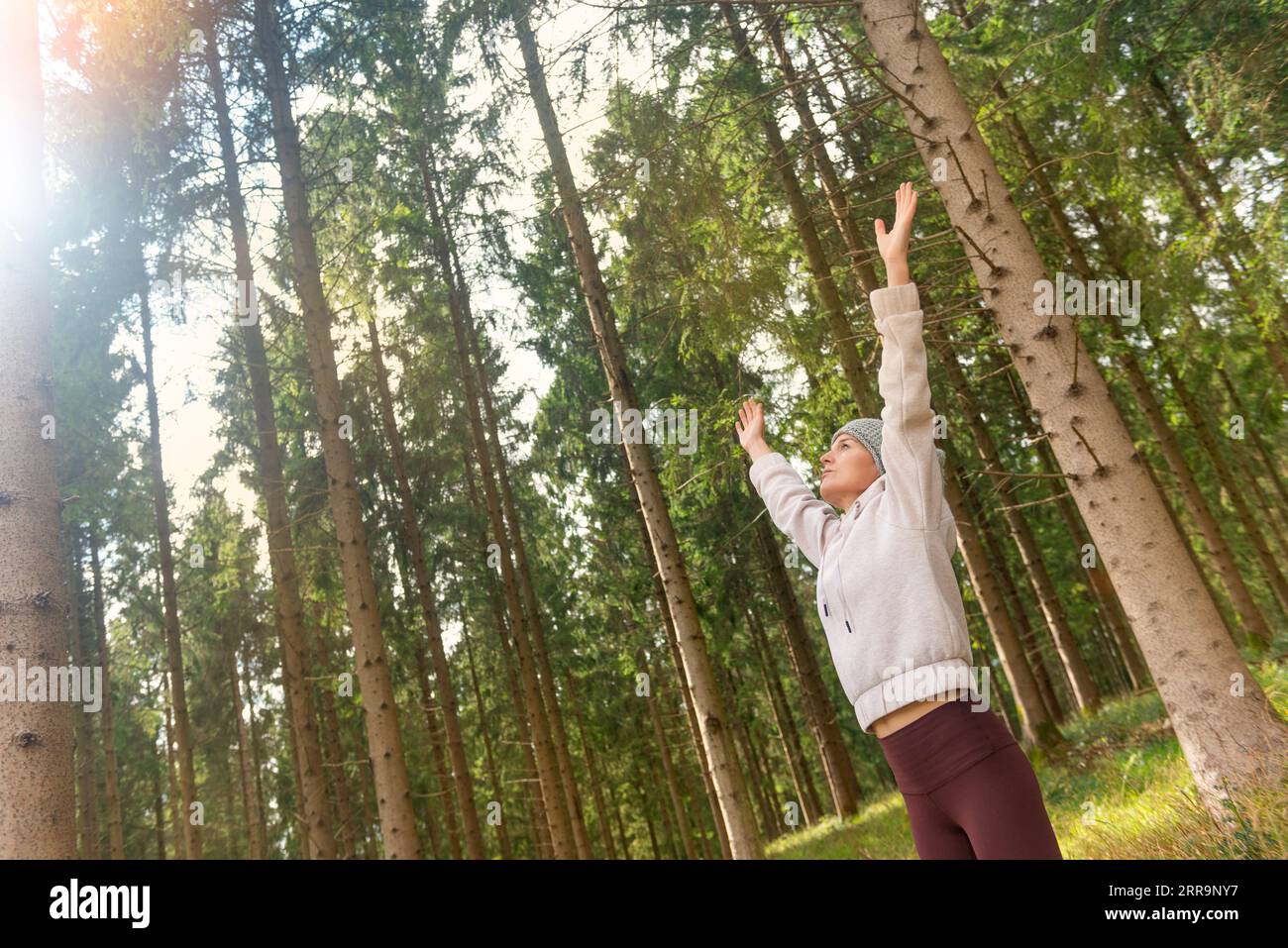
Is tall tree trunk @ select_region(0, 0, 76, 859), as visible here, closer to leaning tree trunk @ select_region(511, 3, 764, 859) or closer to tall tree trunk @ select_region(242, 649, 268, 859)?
leaning tree trunk @ select_region(511, 3, 764, 859)

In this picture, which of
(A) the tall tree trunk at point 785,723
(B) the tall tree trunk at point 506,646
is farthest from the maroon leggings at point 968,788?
(A) the tall tree trunk at point 785,723

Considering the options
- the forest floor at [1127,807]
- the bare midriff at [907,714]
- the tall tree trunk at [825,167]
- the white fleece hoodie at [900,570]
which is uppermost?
the tall tree trunk at [825,167]

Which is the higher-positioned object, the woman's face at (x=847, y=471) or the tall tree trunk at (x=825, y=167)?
the tall tree trunk at (x=825, y=167)

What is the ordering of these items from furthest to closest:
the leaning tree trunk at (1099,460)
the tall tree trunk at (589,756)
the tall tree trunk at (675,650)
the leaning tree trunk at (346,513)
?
the tall tree trunk at (589,756) → the tall tree trunk at (675,650) → the leaning tree trunk at (346,513) → the leaning tree trunk at (1099,460)

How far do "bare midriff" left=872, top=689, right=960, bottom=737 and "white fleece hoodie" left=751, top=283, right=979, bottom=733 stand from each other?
31 mm

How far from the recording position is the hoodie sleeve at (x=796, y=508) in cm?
301

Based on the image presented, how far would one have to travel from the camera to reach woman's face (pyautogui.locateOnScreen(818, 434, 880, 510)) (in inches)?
113

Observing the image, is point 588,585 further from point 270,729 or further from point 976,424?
point 270,729

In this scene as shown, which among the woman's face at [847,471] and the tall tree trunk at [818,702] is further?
the tall tree trunk at [818,702]

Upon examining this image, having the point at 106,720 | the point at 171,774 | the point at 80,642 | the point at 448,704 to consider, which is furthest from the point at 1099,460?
the point at 171,774

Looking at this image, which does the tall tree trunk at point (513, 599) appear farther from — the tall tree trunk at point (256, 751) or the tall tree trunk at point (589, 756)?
the tall tree trunk at point (256, 751)

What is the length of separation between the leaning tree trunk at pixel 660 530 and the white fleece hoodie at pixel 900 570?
5387 mm

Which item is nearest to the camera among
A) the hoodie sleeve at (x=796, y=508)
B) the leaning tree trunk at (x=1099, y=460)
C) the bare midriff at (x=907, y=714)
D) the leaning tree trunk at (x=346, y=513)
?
the bare midriff at (x=907, y=714)

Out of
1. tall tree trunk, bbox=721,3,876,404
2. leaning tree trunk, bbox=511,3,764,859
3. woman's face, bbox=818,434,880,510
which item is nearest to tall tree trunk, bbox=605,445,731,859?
leaning tree trunk, bbox=511,3,764,859
